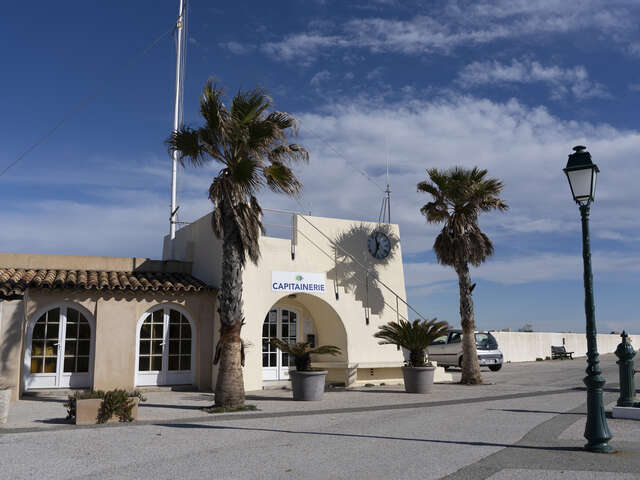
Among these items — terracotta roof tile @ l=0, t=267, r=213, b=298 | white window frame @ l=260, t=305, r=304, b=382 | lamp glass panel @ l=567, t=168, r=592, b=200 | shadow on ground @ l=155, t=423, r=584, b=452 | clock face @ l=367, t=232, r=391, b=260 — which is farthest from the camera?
clock face @ l=367, t=232, r=391, b=260

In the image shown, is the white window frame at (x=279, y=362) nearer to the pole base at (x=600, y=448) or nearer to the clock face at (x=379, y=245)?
the clock face at (x=379, y=245)

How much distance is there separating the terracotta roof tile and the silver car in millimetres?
11904

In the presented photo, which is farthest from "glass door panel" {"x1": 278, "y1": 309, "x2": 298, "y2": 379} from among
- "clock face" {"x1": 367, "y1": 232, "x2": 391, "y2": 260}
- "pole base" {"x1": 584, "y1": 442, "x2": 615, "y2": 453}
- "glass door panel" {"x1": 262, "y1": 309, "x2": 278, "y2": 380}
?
"pole base" {"x1": 584, "y1": 442, "x2": 615, "y2": 453}

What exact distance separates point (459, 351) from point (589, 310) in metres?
16.7

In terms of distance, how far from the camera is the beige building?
15078 millimetres

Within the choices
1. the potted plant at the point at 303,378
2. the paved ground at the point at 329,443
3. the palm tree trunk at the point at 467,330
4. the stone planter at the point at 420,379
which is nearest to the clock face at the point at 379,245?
the palm tree trunk at the point at 467,330

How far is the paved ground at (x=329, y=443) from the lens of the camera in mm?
6750

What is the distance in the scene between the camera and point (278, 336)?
61.0 feet

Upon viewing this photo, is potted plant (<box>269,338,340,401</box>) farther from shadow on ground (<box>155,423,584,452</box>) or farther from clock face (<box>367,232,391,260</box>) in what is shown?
clock face (<box>367,232,391,260</box>)

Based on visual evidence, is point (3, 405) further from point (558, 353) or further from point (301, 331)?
point (558, 353)

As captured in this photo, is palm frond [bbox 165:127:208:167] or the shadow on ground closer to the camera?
the shadow on ground

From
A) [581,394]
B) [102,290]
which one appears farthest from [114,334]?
[581,394]

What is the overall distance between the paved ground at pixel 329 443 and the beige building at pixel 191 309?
6.91ft

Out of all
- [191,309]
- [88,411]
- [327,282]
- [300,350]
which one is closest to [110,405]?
[88,411]
